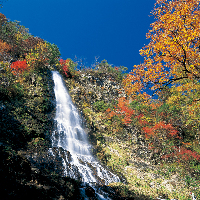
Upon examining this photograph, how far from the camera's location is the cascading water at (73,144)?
42.1ft

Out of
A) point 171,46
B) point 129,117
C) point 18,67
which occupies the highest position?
point 18,67

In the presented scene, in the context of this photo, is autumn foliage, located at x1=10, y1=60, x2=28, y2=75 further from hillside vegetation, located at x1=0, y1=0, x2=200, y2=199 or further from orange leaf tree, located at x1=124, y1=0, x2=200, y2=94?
orange leaf tree, located at x1=124, y1=0, x2=200, y2=94

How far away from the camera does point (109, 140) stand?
2241cm

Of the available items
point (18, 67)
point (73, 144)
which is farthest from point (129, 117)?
point (18, 67)

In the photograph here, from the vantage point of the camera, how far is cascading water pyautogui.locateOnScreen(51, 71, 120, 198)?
42.1 ft

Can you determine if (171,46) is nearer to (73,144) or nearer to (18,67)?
(73,144)

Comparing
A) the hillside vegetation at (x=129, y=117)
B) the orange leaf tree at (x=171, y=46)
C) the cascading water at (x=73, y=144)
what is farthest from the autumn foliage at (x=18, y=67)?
the orange leaf tree at (x=171, y=46)

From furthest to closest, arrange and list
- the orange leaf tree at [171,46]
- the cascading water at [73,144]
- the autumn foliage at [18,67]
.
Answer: the autumn foliage at [18,67] < the cascading water at [73,144] < the orange leaf tree at [171,46]

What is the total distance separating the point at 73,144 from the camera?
674 inches

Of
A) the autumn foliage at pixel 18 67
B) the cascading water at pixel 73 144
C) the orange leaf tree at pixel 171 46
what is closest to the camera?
the orange leaf tree at pixel 171 46

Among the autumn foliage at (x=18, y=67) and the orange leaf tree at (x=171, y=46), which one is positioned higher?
the autumn foliage at (x=18, y=67)

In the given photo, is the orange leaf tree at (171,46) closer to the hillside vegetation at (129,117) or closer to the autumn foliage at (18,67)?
the hillside vegetation at (129,117)

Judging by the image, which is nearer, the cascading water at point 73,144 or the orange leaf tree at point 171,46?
the orange leaf tree at point 171,46

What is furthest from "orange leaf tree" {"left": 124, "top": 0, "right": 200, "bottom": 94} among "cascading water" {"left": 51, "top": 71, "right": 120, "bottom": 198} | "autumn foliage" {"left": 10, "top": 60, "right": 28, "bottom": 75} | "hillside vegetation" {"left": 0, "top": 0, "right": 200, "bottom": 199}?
"autumn foliage" {"left": 10, "top": 60, "right": 28, "bottom": 75}
